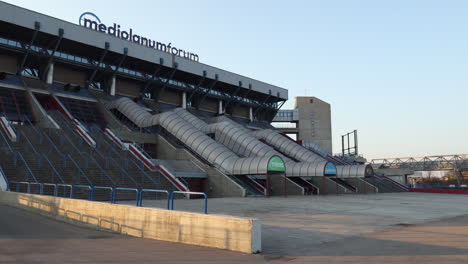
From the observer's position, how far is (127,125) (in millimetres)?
44719

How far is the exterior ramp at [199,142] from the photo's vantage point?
3150 centimetres

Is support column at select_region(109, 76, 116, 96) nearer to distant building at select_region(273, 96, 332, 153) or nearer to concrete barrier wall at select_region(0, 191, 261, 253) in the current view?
concrete barrier wall at select_region(0, 191, 261, 253)

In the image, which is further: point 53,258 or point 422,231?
point 422,231

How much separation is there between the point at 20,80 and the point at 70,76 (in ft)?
23.5

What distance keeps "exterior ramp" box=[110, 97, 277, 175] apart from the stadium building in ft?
0.38

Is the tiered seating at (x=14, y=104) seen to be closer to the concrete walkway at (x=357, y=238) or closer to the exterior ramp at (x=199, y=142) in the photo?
the exterior ramp at (x=199, y=142)

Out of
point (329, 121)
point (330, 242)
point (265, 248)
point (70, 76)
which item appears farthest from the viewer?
point (329, 121)

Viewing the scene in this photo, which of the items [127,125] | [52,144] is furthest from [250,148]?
[52,144]

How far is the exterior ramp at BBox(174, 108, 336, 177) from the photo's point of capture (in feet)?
117

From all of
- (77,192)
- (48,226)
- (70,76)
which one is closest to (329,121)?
(70,76)

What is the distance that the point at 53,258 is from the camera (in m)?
8.59

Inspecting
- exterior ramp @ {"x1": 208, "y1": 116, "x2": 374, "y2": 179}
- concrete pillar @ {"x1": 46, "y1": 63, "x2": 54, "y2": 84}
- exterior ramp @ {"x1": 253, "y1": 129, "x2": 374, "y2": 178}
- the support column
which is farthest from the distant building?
concrete pillar @ {"x1": 46, "y1": 63, "x2": 54, "y2": 84}

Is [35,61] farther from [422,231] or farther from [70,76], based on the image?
[422,231]

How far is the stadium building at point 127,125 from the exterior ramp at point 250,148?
0.40 feet
